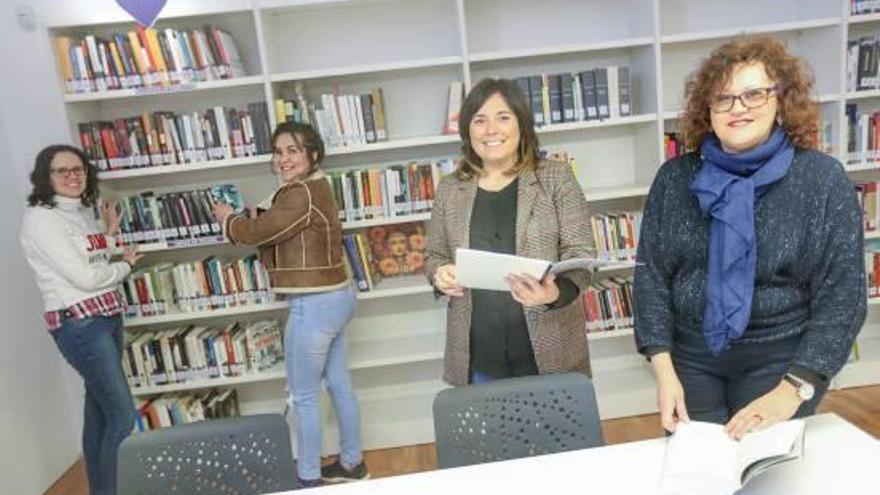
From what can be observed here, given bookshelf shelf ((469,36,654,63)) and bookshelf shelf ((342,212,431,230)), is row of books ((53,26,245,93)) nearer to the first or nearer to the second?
bookshelf shelf ((342,212,431,230))

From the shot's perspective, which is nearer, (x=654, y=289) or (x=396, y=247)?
(x=654, y=289)

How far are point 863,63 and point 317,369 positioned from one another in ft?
9.62

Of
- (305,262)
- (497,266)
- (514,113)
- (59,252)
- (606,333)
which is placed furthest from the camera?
(606,333)

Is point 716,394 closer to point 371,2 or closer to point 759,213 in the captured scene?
point 759,213

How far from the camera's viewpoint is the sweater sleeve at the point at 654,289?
1.48 meters

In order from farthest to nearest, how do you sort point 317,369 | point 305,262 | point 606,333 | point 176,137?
point 606,333 < point 176,137 < point 317,369 < point 305,262

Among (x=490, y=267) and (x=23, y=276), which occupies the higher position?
(x=490, y=267)

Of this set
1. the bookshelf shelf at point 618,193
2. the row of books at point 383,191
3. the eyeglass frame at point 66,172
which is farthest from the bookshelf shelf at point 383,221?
the eyeglass frame at point 66,172

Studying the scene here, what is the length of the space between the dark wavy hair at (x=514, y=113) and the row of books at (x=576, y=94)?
3.57 feet

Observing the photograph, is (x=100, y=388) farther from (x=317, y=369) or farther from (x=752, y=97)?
(x=752, y=97)

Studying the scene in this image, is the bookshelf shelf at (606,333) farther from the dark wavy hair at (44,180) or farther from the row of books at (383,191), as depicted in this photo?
the dark wavy hair at (44,180)

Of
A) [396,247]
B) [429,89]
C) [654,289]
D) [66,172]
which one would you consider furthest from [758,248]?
[66,172]

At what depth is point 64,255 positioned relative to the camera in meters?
2.33

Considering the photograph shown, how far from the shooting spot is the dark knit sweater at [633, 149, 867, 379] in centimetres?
130
